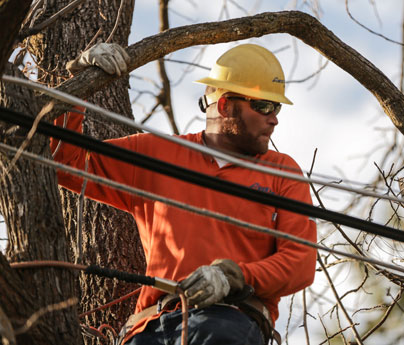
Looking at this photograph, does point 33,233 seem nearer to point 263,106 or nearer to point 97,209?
point 263,106

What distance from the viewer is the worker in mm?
3373

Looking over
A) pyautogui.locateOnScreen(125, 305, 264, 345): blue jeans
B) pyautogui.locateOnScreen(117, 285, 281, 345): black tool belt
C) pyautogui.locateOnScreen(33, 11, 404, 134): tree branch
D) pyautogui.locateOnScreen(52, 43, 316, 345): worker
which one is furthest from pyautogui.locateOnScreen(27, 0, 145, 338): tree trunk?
pyautogui.locateOnScreen(125, 305, 264, 345): blue jeans

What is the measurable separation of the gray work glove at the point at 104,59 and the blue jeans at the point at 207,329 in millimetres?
1087

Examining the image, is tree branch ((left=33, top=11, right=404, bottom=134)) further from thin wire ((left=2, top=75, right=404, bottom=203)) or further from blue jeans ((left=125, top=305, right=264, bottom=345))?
blue jeans ((left=125, top=305, right=264, bottom=345))

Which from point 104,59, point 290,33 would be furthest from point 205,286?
point 290,33

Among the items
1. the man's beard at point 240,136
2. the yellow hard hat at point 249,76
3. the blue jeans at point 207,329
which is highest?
the yellow hard hat at point 249,76

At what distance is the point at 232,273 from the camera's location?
11.0ft

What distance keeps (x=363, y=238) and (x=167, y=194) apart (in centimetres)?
161

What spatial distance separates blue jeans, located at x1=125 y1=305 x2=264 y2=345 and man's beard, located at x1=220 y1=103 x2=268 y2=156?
2.89 feet

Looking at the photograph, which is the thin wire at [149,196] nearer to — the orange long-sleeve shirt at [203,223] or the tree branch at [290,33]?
the orange long-sleeve shirt at [203,223]

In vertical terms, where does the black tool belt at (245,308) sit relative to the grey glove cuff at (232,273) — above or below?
below

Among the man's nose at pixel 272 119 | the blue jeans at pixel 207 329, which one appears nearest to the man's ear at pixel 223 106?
the man's nose at pixel 272 119

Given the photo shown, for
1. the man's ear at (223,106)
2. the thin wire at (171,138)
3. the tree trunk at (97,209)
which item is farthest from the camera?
the tree trunk at (97,209)

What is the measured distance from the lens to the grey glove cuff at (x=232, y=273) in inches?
132
